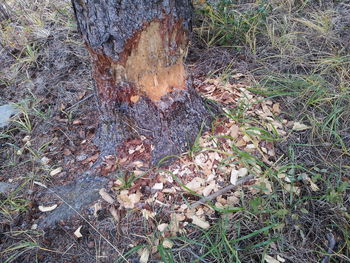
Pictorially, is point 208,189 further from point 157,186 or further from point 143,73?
point 143,73

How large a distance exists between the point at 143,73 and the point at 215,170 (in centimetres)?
66

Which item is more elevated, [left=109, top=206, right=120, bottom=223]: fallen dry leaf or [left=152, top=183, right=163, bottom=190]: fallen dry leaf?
[left=152, top=183, right=163, bottom=190]: fallen dry leaf

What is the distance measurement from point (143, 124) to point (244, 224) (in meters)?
0.76

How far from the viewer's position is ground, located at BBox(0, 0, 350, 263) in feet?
4.37

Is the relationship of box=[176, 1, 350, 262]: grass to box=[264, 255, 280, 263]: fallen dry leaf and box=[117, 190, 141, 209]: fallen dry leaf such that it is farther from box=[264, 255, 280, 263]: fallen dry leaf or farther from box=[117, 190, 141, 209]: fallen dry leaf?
box=[117, 190, 141, 209]: fallen dry leaf

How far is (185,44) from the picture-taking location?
143 centimetres

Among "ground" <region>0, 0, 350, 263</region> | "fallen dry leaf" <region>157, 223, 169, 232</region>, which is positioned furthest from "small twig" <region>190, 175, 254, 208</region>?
"fallen dry leaf" <region>157, 223, 169, 232</region>

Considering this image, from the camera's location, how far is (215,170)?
1533mm

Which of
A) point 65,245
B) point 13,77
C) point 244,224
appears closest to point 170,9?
point 244,224

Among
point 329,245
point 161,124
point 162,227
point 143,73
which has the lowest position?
point 329,245

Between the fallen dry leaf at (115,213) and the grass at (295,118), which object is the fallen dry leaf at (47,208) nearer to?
the fallen dry leaf at (115,213)

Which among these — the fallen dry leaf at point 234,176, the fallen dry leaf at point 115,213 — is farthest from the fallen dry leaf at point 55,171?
the fallen dry leaf at point 234,176

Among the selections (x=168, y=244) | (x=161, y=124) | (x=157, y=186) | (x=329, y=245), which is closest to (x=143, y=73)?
(x=161, y=124)

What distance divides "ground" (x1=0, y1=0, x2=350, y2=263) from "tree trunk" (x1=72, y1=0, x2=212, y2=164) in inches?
4.6
